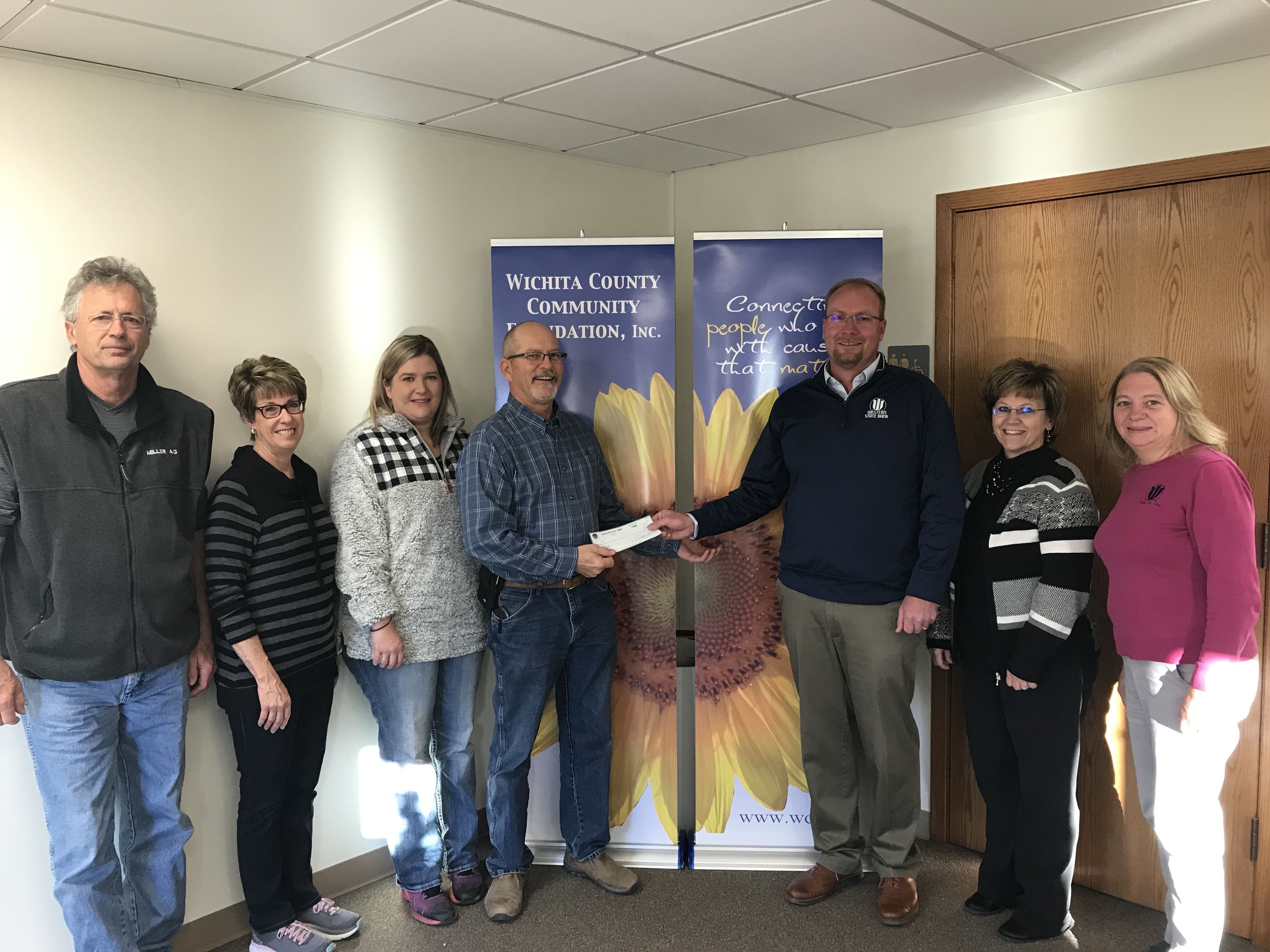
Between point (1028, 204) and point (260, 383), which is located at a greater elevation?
point (1028, 204)

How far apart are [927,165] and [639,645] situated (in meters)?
2.14

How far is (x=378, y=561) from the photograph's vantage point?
9.14 ft

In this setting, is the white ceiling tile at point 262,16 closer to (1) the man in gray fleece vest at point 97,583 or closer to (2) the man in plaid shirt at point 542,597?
(1) the man in gray fleece vest at point 97,583

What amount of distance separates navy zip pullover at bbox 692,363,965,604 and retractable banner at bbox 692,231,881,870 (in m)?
0.30

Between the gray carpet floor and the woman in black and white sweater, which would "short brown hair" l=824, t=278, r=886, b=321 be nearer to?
the woman in black and white sweater

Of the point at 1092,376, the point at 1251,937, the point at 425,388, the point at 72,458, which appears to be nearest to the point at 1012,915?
the point at 1251,937

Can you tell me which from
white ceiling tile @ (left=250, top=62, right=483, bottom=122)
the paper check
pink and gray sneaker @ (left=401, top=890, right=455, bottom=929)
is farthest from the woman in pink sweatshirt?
white ceiling tile @ (left=250, top=62, right=483, bottom=122)

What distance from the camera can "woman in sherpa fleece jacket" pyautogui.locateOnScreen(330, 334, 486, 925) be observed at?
2.80 meters

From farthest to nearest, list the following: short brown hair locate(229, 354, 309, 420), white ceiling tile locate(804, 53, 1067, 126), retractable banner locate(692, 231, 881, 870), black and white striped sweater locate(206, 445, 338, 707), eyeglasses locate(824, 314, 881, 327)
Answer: retractable banner locate(692, 231, 881, 870) < eyeglasses locate(824, 314, 881, 327) < white ceiling tile locate(804, 53, 1067, 126) < short brown hair locate(229, 354, 309, 420) < black and white striped sweater locate(206, 445, 338, 707)

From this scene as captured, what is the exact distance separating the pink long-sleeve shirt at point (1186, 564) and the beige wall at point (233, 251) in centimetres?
238

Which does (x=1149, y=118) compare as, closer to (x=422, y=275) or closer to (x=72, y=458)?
(x=422, y=275)

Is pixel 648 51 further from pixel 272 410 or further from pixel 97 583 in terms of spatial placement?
pixel 97 583

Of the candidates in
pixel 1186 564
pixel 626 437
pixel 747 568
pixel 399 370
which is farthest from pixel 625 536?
pixel 1186 564

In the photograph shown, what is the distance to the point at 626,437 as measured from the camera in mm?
3250
